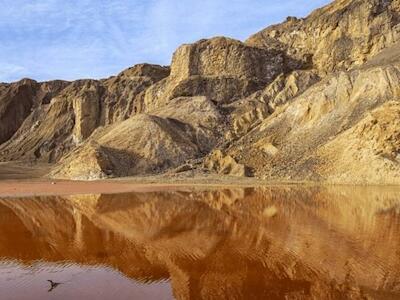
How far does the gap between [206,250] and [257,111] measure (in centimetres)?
4232

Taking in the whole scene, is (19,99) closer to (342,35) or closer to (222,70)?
Answer: (222,70)

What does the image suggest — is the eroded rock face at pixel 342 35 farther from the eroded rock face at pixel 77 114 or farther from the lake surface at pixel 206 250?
the lake surface at pixel 206 250

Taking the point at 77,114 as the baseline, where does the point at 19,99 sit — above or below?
above

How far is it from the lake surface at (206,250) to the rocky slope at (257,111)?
13.4 m

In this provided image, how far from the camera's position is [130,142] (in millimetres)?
52375

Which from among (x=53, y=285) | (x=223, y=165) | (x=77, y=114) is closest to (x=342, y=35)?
(x=223, y=165)

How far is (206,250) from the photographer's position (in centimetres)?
1293

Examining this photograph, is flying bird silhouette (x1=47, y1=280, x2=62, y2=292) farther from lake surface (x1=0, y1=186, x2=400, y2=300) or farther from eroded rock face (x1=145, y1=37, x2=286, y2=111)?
eroded rock face (x1=145, y1=37, x2=286, y2=111)

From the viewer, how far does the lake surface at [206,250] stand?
9531mm

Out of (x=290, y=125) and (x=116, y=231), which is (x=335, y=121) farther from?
(x=116, y=231)

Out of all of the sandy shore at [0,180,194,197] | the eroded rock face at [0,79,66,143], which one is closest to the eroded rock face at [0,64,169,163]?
the eroded rock face at [0,79,66,143]

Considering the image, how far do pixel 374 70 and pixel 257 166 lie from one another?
483 inches

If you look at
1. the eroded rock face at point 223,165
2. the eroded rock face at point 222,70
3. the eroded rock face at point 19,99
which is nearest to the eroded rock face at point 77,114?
the eroded rock face at point 19,99

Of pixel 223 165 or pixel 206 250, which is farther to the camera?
pixel 223 165
